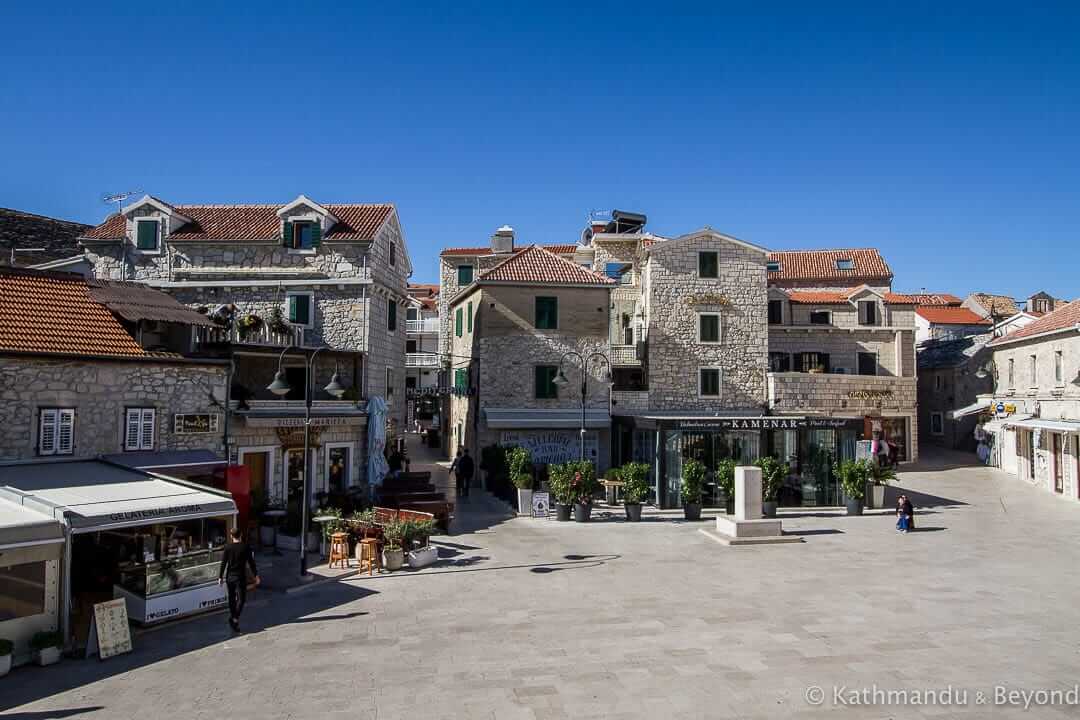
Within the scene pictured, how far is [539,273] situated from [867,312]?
62.0ft

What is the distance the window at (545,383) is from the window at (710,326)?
27.5 feet

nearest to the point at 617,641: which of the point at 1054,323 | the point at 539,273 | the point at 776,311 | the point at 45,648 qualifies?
the point at 45,648

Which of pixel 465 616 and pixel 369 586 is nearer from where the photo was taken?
pixel 465 616

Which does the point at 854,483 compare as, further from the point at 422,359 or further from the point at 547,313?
the point at 422,359

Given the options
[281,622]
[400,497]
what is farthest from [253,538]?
[281,622]

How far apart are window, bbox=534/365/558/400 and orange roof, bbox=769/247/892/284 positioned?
67.6 feet

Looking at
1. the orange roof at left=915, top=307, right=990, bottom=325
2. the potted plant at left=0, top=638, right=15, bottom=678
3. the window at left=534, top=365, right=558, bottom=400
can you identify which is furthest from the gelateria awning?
the orange roof at left=915, top=307, right=990, bottom=325

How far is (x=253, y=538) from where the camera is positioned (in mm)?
19438

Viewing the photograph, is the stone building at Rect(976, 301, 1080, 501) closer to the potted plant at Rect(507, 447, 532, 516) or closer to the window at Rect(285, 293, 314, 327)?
the potted plant at Rect(507, 447, 532, 516)

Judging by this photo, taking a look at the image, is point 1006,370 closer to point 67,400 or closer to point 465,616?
point 465,616

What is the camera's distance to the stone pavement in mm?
9461

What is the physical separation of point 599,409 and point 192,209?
725 inches

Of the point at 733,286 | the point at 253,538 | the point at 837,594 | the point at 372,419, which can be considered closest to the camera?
the point at 837,594

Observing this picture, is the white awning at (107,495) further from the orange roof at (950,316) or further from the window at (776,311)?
the orange roof at (950,316)
